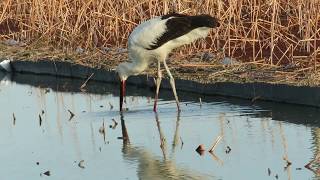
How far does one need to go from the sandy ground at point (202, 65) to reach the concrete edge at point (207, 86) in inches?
5.8

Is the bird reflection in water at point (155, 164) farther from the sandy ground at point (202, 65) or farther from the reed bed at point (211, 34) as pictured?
the reed bed at point (211, 34)

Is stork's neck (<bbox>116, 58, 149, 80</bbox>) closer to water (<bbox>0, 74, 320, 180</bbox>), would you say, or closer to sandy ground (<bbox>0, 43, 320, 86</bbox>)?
water (<bbox>0, 74, 320, 180</bbox>)

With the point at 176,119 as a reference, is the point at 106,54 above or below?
above

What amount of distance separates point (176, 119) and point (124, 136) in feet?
3.63

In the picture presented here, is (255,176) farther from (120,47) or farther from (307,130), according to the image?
(120,47)

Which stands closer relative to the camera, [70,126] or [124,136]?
[124,136]

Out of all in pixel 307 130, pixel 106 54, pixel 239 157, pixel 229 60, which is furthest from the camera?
pixel 106 54

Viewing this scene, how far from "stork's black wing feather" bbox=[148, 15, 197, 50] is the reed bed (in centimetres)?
198

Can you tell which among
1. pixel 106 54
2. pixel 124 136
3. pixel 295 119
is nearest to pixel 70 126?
pixel 124 136

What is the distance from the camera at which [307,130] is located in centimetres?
983

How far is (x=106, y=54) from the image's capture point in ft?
49.6

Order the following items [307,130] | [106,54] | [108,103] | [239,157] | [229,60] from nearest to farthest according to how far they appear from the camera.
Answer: [239,157] < [307,130] < [108,103] < [229,60] < [106,54]

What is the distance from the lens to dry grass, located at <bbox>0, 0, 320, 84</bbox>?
1408cm

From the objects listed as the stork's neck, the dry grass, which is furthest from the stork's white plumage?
the dry grass
